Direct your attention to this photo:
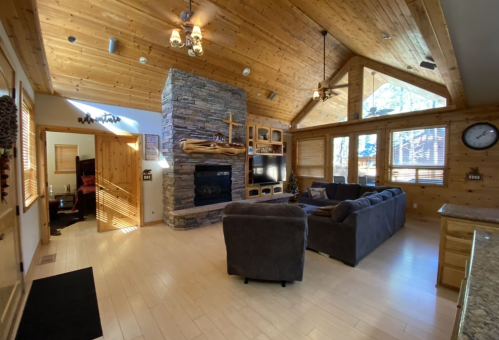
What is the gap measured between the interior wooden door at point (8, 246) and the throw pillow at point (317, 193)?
5545mm

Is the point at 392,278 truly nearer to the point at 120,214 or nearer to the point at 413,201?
the point at 413,201

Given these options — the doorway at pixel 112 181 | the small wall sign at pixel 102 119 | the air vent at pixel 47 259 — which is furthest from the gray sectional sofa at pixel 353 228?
the small wall sign at pixel 102 119

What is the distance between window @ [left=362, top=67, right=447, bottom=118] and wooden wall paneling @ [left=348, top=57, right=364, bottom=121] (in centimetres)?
12

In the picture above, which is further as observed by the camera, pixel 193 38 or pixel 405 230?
pixel 405 230

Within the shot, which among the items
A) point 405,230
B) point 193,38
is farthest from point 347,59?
point 193,38

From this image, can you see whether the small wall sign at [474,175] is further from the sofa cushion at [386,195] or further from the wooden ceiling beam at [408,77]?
the sofa cushion at [386,195]

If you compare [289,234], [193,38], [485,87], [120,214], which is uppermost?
[193,38]

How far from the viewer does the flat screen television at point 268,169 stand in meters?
6.38

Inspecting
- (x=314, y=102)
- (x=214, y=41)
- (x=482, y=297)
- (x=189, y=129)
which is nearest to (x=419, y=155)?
(x=314, y=102)

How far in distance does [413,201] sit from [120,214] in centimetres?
717

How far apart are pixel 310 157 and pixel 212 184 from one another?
13.7ft

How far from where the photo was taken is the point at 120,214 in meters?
4.65

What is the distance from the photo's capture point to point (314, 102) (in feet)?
25.0

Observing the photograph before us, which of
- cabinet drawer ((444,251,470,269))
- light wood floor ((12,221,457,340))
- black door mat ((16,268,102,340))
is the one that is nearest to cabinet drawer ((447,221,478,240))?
cabinet drawer ((444,251,470,269))
